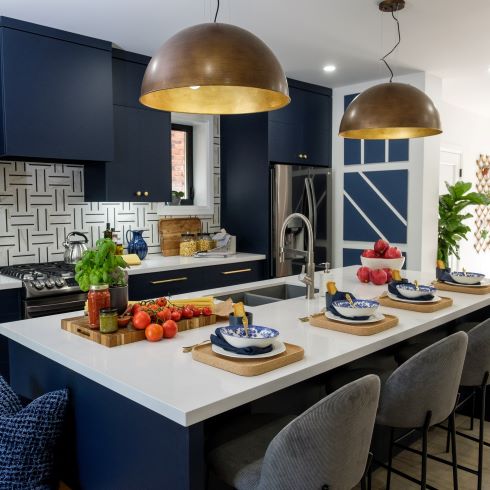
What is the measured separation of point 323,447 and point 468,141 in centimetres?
647

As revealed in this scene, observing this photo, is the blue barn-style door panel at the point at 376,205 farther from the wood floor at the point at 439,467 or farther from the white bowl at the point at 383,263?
the wood floor at the point at 439,467

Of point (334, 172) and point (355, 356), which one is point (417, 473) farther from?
point (334, 172)

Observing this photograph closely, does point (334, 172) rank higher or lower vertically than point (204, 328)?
higher

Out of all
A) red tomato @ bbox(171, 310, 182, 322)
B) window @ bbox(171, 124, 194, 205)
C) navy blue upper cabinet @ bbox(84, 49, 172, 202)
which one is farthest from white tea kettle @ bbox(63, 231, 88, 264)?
red tomato @ bbox(171, 310, 182, 322)

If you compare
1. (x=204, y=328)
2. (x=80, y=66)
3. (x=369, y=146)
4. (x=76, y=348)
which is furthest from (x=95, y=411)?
(x=369, y=146)

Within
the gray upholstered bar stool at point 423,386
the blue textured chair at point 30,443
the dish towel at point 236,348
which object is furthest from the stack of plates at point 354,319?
the blue textured chair at point 30,443

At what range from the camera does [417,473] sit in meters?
2.61

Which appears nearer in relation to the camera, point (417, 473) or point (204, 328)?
point (204, 328)

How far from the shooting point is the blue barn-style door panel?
200 inches

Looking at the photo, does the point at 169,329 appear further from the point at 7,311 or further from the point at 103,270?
the point at 7,311

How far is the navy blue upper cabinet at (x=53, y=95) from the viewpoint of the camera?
3498 millimetres

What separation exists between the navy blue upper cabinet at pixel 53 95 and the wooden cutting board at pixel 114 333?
6.32 ft

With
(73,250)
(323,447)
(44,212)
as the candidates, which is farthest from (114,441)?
(44,212)

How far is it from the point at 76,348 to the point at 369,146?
412cm
